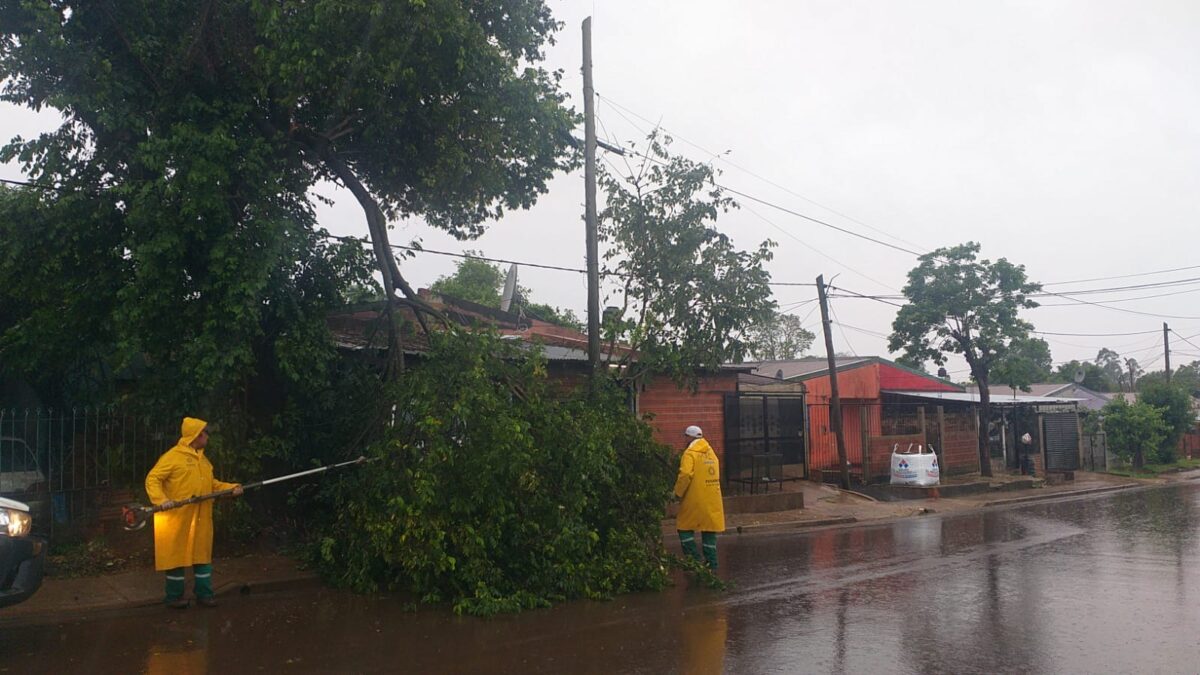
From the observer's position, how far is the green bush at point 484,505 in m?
8.52

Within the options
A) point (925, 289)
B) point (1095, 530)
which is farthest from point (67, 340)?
point (925, 289)

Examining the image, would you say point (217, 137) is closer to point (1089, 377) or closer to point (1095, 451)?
point (1095, 451)

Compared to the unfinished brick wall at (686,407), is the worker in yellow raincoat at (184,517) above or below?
below

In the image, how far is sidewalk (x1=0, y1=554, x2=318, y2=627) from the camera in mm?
7966

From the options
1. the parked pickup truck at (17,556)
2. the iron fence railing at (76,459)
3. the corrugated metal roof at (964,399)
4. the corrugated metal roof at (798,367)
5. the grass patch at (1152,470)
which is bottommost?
the grass patch at (1152,470)

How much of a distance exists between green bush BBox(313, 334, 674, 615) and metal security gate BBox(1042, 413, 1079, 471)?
73.2 ft

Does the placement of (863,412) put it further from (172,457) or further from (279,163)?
(172,457)

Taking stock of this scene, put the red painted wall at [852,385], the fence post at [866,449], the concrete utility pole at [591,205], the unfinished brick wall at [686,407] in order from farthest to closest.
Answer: the red painted wall at [852,385]
the fence post at [866,449]
the unfinished brick wall at [686,407]
the concrete utility pole at [591,205]

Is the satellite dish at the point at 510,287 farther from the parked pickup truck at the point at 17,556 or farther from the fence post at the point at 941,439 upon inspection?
the parked pickup truck at the point at 17,556

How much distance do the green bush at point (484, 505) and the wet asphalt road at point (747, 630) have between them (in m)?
0.35

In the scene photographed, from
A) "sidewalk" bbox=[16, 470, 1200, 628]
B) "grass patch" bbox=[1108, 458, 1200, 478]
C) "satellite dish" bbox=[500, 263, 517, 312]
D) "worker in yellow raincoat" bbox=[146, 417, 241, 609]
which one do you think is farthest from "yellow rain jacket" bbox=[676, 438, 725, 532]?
"grass patch" bbox=[1108, 458, 1200, 478]

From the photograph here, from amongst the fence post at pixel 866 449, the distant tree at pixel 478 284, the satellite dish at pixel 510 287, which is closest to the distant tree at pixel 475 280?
the distant tree at pixel 478 284

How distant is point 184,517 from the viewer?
8.16m

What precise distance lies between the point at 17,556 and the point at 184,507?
173cm
